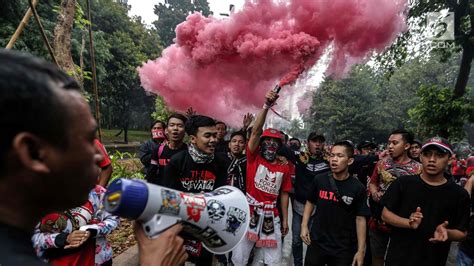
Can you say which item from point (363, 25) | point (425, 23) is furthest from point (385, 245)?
point (425, 23)

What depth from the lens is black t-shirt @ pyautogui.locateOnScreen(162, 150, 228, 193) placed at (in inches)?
134

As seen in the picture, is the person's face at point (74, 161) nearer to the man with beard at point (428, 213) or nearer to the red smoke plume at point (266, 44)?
the man with beard at point (428, 213)

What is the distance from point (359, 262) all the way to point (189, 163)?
1870 mm

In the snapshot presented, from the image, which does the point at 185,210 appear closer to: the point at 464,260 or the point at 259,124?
the point at 259,124

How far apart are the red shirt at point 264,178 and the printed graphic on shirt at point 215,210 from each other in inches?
98.3

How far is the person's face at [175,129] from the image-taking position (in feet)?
14.6

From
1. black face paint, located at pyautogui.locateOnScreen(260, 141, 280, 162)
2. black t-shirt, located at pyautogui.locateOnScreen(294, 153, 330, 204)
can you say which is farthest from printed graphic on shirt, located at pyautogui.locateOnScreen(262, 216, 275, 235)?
black t-shirt, located at pyautogui.locateOnScreen(294, 153, 330, 204)

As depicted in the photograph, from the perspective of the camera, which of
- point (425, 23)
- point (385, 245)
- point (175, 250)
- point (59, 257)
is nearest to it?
point (175, 250)

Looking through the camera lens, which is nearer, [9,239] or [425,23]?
[9,239]

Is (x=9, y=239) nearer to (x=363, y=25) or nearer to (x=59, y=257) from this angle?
(x=59, y=257)

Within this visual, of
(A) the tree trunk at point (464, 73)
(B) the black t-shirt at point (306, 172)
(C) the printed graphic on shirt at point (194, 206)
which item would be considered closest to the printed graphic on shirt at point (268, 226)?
(B) the black t-shirt at point (306, 172)

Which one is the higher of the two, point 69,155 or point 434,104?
point 434,104

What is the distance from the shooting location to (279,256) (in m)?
3.92

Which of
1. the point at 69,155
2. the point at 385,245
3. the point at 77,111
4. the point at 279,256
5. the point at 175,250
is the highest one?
the point at 77,111
